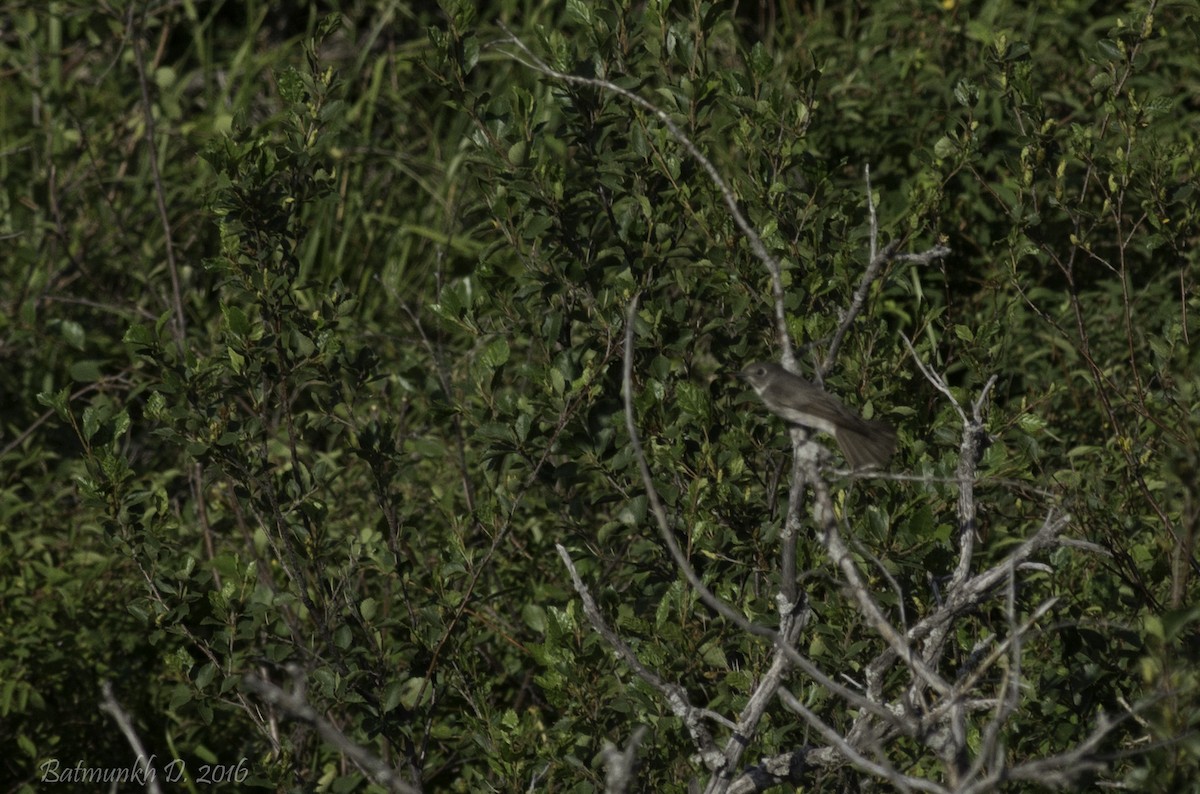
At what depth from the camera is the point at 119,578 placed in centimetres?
439

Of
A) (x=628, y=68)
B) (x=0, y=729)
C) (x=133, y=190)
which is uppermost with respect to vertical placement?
(x=628, y=68)

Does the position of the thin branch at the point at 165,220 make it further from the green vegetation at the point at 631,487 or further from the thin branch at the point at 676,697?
the thin branch at the point at 676,697

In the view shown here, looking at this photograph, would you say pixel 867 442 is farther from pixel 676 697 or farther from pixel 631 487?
pixel 676 697

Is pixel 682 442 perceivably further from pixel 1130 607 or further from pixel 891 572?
pixel 1130 607

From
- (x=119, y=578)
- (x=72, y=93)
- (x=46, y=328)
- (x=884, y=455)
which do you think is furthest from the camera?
(x=72, y=93)

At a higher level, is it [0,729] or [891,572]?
[891,572]

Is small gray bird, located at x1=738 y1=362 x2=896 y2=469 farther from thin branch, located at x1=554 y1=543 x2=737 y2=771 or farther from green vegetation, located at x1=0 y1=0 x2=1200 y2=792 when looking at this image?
thin branch, located at x1=554 y1=543 x2=737 y2=771

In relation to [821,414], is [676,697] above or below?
below

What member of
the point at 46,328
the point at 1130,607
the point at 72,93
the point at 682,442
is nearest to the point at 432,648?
→ the point at 682,442

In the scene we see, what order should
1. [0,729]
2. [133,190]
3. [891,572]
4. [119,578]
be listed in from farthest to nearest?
[133,190]
[119,578]
[0,729]
[891,572]

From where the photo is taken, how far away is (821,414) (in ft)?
9.46

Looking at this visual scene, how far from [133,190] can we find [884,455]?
12.9 feet

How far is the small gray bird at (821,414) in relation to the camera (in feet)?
9.16

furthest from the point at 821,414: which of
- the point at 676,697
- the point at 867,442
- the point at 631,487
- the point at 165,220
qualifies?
the point at 165,220
